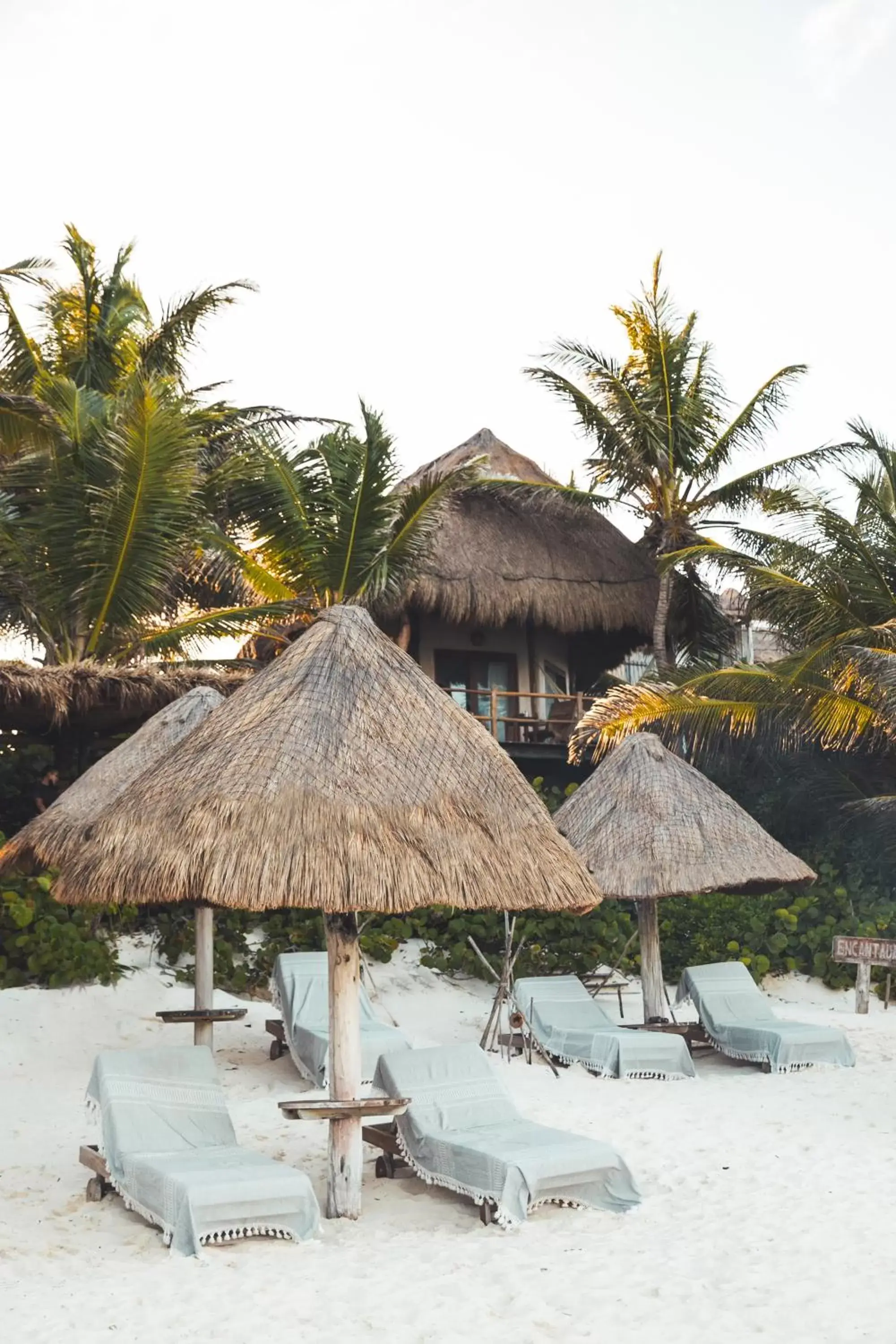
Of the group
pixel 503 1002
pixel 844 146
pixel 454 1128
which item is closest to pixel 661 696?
pixel 503 1002

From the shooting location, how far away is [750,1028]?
8867 mm

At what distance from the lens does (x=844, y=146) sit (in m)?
8.96

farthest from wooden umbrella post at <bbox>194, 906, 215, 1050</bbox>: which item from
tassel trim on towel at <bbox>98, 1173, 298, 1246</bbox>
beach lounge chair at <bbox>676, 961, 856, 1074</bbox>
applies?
beach lounge chair at <bbox>676, 961, 856, 1074</bbox>

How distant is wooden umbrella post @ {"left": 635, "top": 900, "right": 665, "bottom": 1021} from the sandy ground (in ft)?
4.81

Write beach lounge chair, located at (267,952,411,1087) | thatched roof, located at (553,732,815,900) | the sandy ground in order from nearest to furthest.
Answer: the sandy ground → beach lounge chair, located at (267,952,411,1087) → thatched roof, located at (553,732,815,900)

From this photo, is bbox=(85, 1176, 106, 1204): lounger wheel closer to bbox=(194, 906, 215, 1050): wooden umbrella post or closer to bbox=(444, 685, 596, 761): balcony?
bbox=(194, 906, 215, 1050): wooden umbrella post

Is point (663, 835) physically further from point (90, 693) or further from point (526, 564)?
point (526, 564)

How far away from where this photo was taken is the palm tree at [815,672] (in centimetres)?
1302

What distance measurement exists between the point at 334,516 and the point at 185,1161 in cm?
901

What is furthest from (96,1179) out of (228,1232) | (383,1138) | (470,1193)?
(470,1193)

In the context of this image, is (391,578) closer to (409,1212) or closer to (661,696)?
(661,696)

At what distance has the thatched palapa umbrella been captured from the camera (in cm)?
809

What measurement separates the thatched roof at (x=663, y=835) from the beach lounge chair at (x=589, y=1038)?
850 mm

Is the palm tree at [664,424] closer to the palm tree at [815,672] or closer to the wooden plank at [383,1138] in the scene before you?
the palm tree at [815,672]
